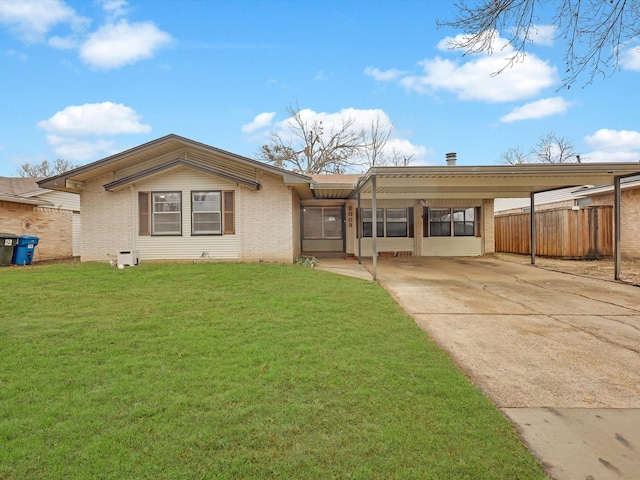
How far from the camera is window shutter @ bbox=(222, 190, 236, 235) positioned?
428 inches

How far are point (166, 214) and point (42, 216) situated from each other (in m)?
7.38

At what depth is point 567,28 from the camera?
4215 millimetres

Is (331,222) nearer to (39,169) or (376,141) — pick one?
(376,141)

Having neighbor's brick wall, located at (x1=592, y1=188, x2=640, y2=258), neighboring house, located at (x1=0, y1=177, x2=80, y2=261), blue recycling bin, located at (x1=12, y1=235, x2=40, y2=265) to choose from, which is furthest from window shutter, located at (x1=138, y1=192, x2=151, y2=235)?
neighbor's brick wall, located at (x1=592, y1=188, x2=640, y2=258)

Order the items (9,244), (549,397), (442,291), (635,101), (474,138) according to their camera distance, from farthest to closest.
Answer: (474,138), (9,244), (635,101), (442,291), (549,397)

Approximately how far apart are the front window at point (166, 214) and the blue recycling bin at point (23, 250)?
5205 millimetres

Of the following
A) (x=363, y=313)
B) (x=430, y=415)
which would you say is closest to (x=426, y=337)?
(x=363, y=313)

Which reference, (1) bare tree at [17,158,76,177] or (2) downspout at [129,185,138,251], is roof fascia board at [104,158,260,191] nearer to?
(2) downspout at [129,185,138,251]

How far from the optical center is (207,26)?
12227 millimetres

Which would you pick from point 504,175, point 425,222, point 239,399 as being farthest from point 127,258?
point 425,222

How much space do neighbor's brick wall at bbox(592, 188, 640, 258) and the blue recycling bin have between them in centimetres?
2232

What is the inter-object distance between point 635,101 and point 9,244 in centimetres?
1867

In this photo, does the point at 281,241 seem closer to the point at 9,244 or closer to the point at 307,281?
the point at 307,281

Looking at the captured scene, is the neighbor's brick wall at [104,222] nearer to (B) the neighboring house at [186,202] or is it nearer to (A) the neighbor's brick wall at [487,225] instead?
(B) the neighboring house at [186,202]
